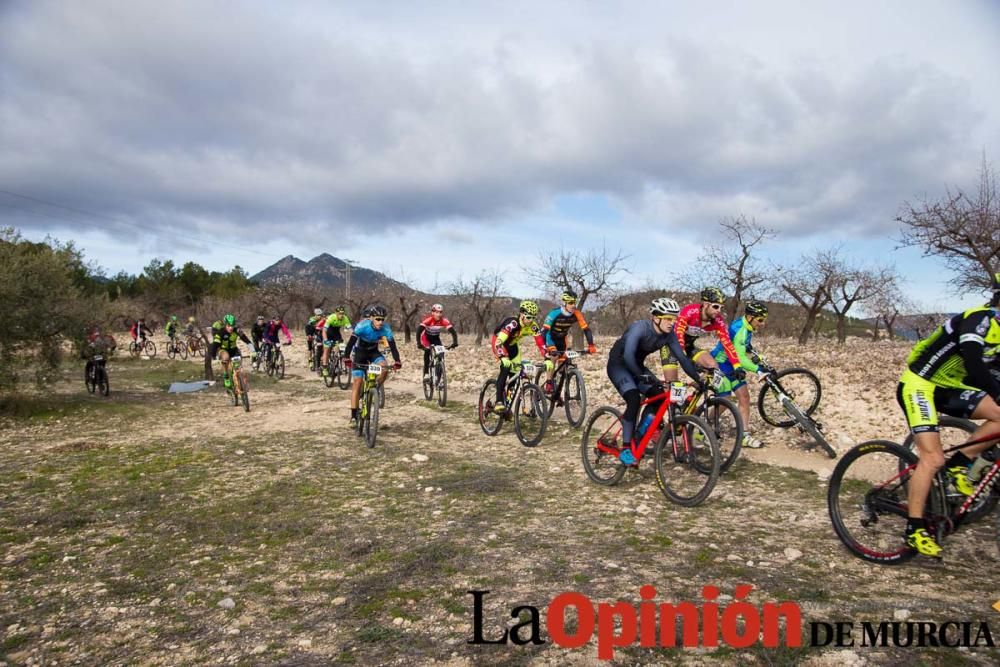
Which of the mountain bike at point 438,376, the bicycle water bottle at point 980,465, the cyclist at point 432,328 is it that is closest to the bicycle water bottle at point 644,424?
the bicycle water bottle at point 980,465

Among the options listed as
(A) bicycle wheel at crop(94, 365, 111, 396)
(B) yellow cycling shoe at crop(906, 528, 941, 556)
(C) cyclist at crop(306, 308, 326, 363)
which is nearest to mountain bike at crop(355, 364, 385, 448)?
(B) yellow cycling shoe at crop(906, 528, 941, 556)

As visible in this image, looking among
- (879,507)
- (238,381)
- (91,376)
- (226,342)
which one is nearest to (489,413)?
(879,507)

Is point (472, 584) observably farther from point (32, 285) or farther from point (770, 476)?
point (32, 285)

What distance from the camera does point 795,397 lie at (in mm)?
10383

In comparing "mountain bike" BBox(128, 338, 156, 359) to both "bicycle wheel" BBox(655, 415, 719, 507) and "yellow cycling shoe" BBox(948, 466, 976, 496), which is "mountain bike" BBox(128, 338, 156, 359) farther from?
"yellow cycling shoe" BBox(948, 466, 976, 496)

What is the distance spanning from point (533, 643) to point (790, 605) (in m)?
1.80

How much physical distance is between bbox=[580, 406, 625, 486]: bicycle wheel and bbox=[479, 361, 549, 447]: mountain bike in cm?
179

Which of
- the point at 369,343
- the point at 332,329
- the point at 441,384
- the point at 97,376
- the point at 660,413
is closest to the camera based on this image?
the point at 660,413

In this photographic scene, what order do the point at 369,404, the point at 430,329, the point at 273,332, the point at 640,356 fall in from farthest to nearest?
1. the point at 273,332
2. the point at 430,329
3. the point at 369,404
4. the point at 640,356

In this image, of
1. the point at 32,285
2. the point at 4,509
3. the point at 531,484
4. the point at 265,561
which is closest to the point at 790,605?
the point at 531,484

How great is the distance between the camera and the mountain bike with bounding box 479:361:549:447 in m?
9.07

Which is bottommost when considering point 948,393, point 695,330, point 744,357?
point 948,393

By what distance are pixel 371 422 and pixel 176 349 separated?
90.6ft

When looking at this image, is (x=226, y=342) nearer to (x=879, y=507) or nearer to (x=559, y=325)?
(x=559, y=325)
